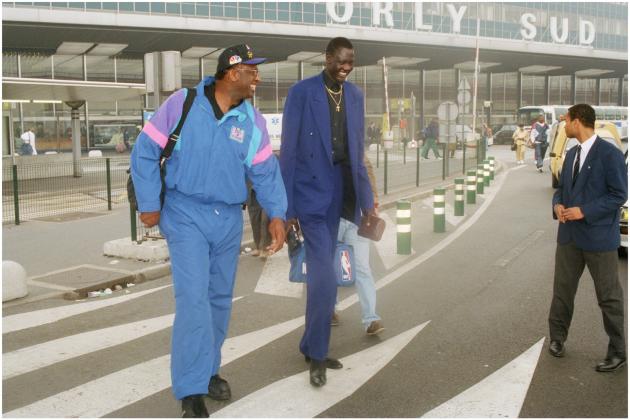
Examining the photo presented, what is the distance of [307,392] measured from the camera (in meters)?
4.47

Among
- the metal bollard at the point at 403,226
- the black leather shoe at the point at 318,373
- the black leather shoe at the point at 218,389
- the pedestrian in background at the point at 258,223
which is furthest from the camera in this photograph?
the metal bollard at the point at 403,226

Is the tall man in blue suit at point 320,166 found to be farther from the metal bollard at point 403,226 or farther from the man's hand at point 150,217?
the metal bollard at point 403,226

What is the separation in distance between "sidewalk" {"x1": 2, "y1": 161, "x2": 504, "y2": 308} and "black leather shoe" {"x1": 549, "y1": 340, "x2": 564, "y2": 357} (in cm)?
446

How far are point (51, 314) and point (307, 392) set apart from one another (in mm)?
3082

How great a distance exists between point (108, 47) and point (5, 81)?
753 inches

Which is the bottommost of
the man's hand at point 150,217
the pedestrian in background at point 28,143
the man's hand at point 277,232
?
the man's hand at point 277,232

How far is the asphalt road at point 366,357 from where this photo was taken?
14.0ft

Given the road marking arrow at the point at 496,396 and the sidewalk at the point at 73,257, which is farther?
the sidewalk at the point at 73,257

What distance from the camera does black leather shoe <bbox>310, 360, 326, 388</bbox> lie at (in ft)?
15.0

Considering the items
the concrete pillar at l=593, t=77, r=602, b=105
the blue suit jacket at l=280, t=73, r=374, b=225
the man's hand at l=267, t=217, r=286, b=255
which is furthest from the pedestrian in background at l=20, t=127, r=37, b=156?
the concrete pillar at l=593, t=77, r=602, b=105

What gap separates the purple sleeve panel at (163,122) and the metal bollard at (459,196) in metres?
9.40

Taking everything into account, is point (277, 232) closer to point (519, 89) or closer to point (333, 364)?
point (333, 364)

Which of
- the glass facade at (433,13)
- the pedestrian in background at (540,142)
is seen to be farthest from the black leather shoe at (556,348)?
the glass facade at (433,13)

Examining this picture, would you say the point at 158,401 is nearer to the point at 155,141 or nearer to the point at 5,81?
the point at 155,141
